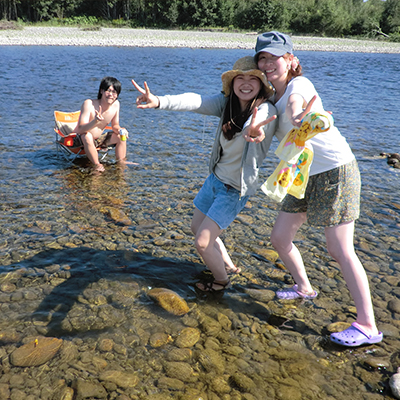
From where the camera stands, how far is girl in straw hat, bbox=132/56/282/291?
2.97 m

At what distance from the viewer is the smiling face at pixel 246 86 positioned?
9.84 feet

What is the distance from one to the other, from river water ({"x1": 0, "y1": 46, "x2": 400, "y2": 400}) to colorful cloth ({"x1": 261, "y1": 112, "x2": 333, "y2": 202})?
4.46ft

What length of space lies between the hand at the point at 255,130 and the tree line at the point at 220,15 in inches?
2521

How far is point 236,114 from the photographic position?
3150 millimetres

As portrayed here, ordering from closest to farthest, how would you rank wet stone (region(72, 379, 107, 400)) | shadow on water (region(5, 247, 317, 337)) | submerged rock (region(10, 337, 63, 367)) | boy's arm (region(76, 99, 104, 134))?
wet stone (region(72, 379, 107, 400))
submerged rock (region(10, 337, 63, 367))
shadow on water (region(5, 247, 317, 337))
boy's arm (region(76, 99, 104, 134))

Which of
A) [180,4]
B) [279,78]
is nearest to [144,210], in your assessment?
[279,78]

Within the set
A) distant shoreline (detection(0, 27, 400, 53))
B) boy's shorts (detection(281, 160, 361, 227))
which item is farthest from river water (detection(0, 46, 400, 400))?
distant shoreline (detection(0, 27, 400, 53))

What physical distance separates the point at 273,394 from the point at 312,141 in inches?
73.5

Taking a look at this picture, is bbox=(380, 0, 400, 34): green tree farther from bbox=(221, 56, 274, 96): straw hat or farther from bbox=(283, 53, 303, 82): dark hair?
bbox=(221, 56, 274, 96): straw hat

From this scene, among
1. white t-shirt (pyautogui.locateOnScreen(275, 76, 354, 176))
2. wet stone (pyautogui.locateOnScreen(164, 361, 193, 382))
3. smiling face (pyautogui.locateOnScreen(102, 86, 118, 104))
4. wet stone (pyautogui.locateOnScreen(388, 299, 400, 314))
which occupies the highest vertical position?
white t-shirt (pyautogui.locateOnScreen(275, 76, 354, 176))

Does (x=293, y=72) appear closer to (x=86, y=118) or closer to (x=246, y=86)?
(x=246, y=86)

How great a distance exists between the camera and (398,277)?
421 cm

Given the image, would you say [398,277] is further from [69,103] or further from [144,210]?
[69,103]

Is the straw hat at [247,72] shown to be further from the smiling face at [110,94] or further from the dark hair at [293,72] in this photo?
the smiling face at [110,94]
